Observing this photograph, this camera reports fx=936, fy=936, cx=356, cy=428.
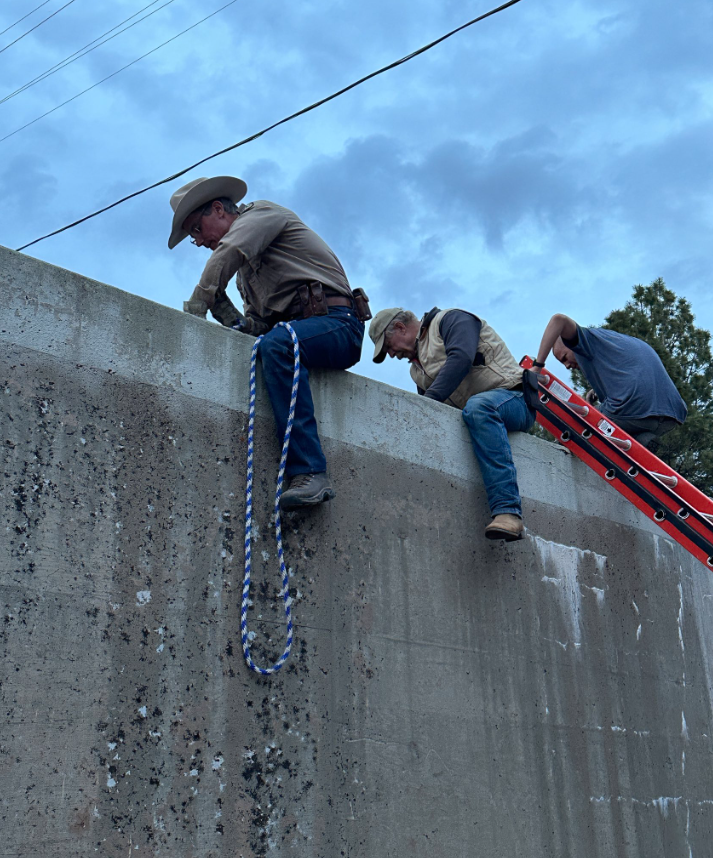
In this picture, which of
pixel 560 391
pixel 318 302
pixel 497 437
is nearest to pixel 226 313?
pixel 318 302

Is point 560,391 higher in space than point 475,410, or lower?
higher

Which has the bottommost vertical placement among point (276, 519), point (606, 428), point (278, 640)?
point (278, 640)

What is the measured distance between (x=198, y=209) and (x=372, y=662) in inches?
79.9

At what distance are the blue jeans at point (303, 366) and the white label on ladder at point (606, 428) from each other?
A: 1595 millimetres

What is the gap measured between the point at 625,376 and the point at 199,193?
2722 mm

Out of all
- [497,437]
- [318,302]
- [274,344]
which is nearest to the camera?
[274,344]

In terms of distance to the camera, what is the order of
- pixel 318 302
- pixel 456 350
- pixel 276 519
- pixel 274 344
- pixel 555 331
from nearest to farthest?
1. pixel 276 519
2. pixel 274 344
3. pixel 318 302
4. pixel 456 350
5. pixel 555 331

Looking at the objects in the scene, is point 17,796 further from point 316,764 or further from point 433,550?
point 433,550

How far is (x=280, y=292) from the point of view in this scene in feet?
12.7

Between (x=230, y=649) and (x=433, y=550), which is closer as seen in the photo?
(x=230, y=649)

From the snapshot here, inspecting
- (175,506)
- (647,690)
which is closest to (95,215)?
(175,506)

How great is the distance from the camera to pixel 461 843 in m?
3.51

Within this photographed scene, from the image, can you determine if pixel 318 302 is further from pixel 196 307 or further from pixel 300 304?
pixel 196 307

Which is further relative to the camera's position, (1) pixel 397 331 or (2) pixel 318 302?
(1) pixel 397 331
